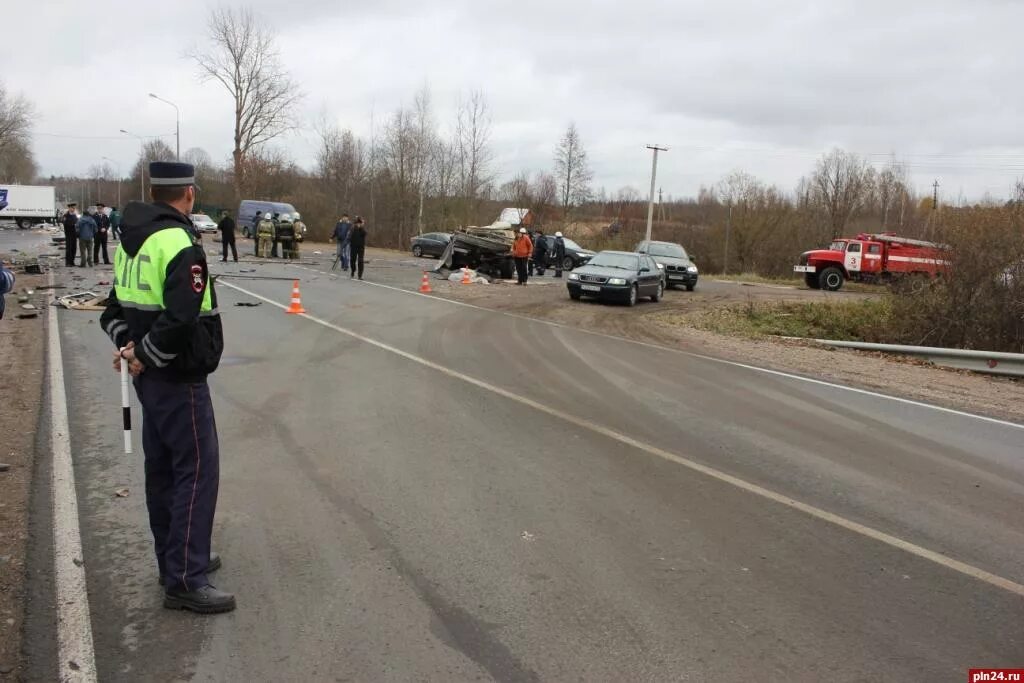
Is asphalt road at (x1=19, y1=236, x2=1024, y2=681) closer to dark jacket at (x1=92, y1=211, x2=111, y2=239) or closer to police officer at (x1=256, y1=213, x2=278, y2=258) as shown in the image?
dark jacket at (x1=92, y1=211, x2=111, y2=239)

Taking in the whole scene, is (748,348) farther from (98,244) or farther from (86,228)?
(98,244)

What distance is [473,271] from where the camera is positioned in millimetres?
25344

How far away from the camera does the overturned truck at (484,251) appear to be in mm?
25594

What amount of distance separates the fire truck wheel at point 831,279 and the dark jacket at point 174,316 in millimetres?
30133

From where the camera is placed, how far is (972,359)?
13.1 meters

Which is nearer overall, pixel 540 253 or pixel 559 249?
pixel 540 253

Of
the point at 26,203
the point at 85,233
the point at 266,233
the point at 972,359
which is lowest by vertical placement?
the point at 972,359

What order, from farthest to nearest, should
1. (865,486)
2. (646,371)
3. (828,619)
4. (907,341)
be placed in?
1. (907,341)
2. (646,371)
3. (865,486)
4. (828,619)

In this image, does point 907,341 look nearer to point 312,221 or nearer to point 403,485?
point 403,485

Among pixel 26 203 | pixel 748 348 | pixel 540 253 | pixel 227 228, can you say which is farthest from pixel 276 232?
pixel 26 203

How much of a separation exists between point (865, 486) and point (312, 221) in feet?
193

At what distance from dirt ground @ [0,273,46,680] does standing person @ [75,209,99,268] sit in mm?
11861

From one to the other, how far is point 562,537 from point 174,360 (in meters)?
2.34

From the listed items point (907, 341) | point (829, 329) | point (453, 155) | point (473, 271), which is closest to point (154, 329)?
point (907, 341)
